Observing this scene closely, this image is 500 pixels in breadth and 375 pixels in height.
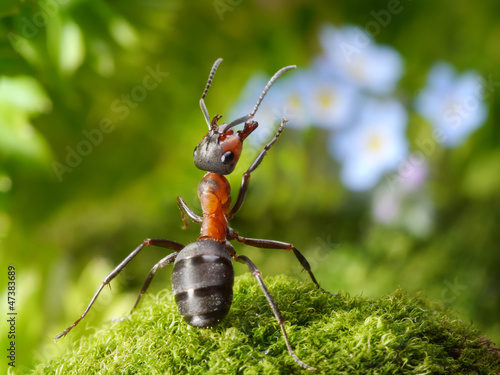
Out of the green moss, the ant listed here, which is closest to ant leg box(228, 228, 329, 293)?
the ant

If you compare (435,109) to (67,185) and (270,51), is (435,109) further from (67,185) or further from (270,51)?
(67,185)

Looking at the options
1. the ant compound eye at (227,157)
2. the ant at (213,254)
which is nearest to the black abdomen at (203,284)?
the ant at (213,254)

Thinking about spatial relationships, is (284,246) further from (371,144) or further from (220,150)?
(371,144)

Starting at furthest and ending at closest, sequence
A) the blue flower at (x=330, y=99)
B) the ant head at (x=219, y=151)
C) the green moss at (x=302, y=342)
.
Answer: the blue flower at (x=330, y=99)
the ant head at (x=219, y=151)
the green moss at (x=302, y=342)

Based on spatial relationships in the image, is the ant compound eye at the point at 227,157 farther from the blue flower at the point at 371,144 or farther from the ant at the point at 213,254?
the blue flower at the point at 371,144

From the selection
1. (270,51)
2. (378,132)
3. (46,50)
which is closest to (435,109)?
(378,132)

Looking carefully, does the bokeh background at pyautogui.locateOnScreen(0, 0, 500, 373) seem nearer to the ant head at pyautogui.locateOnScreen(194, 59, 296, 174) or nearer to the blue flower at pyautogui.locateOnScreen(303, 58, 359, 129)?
the blue flower at pyautogui.locateOnScreen(303, 58, 359, 129)

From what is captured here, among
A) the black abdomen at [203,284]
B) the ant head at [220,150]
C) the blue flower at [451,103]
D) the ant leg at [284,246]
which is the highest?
the blue flower at [451,103]
